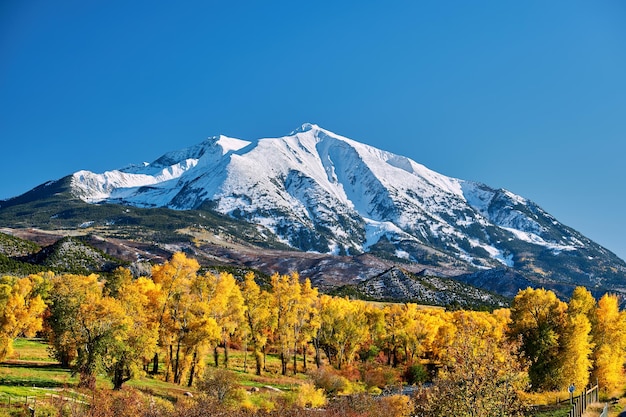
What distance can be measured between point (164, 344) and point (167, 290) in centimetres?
746

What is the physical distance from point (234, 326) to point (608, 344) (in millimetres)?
56023

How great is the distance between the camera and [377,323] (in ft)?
349

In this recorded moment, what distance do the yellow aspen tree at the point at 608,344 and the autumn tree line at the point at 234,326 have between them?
15 centimetres

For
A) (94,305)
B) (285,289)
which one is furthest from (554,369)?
(94,305)

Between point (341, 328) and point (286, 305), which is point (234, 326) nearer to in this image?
point (286, 305)

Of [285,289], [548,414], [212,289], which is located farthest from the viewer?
[285,289]

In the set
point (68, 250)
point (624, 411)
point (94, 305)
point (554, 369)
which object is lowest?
point (624, 411)

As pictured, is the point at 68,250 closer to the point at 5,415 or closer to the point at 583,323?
the point at 5,415

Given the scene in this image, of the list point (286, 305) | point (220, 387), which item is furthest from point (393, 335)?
point (220, 387)

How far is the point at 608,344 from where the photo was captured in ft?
220

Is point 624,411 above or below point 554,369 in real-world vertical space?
below

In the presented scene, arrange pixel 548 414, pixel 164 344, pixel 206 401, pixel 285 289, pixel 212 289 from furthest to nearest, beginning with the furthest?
pixel 285 289, pixel 212 289, pixel 164 344, pixel 548 414, pixel 206 401

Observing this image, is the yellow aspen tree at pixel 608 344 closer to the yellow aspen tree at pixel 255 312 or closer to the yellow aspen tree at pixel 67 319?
the yellow aspen tree at pixel 255 312

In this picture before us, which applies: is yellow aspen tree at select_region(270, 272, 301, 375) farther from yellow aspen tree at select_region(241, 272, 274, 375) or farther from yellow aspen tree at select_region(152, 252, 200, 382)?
yellow aspen tree at select_region(152, 252, 200, 382)
